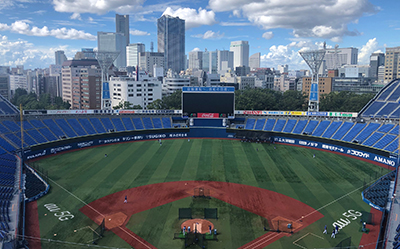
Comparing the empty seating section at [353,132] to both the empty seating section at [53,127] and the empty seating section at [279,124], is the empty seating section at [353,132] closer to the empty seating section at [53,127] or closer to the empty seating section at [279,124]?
the empty seating section at [279,124]

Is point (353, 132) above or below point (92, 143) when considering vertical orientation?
above

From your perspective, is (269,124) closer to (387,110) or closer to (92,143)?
(387,110)

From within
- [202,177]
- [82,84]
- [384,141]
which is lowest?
[202,177]

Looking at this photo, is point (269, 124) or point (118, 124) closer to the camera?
point (118, 124)

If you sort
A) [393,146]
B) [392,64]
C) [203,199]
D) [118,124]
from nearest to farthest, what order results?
[203,199], [393,146], [118,124], [392,64]

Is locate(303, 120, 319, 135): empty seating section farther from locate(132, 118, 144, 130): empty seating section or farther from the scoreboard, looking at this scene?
locate(132, 118, 144, 130): empty seating section

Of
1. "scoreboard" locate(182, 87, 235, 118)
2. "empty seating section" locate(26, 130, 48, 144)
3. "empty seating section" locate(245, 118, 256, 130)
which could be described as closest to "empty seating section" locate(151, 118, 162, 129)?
"scoreboard" locate(182, 87, 235, 118)

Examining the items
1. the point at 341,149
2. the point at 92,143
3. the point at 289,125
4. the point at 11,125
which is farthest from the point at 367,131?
the point at 11,125

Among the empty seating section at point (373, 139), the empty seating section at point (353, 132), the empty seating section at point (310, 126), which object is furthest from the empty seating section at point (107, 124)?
the empty seating section at point (373, 139)
